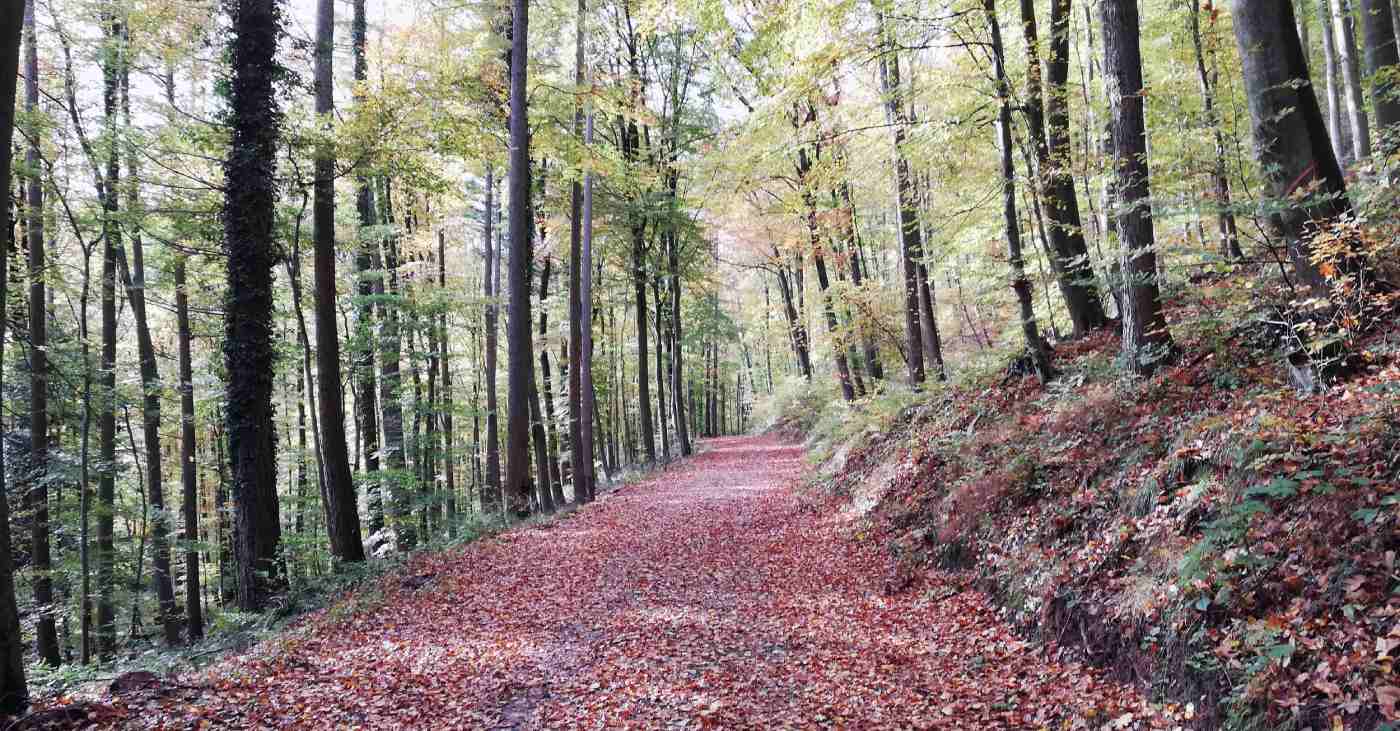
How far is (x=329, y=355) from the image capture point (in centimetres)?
1005

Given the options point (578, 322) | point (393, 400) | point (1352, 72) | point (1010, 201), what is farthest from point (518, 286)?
point (1352, 72)

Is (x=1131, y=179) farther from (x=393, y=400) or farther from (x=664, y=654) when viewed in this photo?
(x=393, y=400)

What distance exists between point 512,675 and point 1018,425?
642 centimetres

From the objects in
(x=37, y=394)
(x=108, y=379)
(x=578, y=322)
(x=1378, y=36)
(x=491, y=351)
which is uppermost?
(x=1378, y=36)

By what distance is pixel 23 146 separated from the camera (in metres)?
9.65

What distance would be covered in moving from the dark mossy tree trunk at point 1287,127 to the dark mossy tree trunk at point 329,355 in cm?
1077

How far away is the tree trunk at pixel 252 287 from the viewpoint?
8516 millimetres

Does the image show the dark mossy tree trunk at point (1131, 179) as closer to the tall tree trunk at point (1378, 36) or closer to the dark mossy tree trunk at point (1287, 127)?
the dark mossy tree trunk at point (1287, 127)

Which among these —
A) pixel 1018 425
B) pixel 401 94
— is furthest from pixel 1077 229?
pixel 401 94

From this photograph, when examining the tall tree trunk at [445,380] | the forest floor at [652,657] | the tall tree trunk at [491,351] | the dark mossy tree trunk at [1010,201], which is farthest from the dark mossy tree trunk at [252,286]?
the dark mossy tree trunk at [1010,201]

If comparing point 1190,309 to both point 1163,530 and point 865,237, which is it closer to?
point 1163,530

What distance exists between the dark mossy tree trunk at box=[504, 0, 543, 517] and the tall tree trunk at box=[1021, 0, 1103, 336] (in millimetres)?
8016

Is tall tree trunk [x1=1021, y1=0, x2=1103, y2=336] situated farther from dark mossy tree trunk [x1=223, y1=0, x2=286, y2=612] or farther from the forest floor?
dark mossy tree trunk [x1=223, y1=0, x2=286, y2=612]

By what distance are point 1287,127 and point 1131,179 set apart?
1516mm
